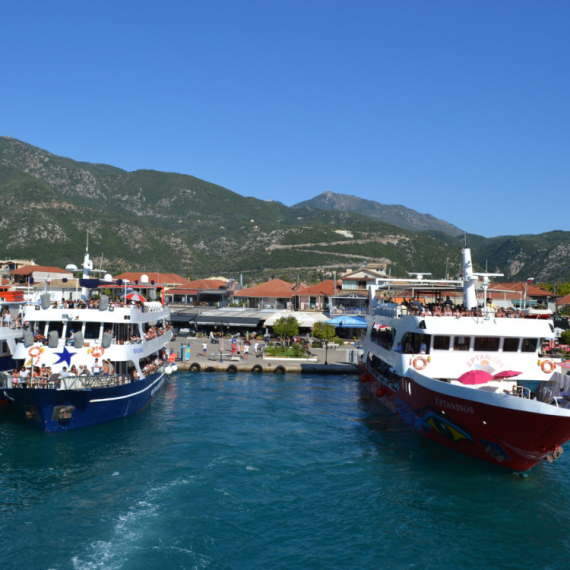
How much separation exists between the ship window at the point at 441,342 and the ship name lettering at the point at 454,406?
358 cm

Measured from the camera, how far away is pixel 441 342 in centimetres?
2627

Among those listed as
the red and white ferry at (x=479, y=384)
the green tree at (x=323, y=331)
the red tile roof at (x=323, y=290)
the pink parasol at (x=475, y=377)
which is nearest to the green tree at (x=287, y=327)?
the green tree at (x=323, y=331)

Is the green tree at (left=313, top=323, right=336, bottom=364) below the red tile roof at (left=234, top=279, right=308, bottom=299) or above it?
below

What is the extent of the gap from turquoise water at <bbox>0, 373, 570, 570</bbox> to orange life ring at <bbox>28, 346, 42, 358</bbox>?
364cm

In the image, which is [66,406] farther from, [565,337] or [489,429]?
[565,337]

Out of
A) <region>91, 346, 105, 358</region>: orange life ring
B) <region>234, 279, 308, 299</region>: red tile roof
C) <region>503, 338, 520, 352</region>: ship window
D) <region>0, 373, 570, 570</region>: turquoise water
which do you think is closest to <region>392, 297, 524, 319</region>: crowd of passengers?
<region>503, 338, 520, 352</region>: ship window

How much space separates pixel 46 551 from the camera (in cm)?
1557

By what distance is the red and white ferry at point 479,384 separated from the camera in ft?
65.6

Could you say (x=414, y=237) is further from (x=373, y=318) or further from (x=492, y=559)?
(x=492, y=559)

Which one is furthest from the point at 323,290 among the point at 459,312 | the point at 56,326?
the point at 56,326

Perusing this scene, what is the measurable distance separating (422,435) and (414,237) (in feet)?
477

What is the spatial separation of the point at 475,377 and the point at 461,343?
2.66 m

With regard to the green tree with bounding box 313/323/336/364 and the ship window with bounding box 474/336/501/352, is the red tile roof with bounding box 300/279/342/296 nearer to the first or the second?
the green tree with bounding box 313/323/336/364

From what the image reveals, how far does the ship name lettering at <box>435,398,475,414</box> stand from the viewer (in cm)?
2145
